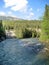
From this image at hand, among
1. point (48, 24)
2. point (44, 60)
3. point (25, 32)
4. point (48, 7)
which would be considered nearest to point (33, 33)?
point (25, 32)

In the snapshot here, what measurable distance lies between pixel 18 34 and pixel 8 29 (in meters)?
19.1

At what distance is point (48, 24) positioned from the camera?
5897cm

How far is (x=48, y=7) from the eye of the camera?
6719 cm

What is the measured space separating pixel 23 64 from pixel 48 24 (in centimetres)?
3062

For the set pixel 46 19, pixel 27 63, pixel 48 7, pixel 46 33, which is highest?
→ pixel 48 7

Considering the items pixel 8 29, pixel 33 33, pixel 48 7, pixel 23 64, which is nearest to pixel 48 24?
pixel 48 7

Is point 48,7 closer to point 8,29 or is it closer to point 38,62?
point 38,62

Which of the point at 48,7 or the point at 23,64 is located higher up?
the point at 48,7

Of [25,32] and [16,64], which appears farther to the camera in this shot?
[25,32]

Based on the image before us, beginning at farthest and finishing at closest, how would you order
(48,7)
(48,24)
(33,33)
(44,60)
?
(33,33) → (48,7) → (48,24) → (44,60)

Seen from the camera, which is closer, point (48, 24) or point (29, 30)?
point (48, 24)

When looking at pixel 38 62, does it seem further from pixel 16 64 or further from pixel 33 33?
pixel 33 33

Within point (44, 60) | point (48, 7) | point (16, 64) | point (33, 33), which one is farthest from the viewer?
point (33, 33)

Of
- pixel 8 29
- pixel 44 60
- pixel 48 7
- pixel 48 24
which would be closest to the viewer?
pixel 44 60
